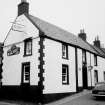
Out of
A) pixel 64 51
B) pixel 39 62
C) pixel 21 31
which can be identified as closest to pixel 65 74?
pixel 64 51

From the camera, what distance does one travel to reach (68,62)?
1962 centimetres

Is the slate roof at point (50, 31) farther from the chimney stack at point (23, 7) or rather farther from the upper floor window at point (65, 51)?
the chimney stack at point (23, 7)

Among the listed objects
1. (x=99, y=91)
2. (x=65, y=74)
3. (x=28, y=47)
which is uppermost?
(x=28, y=47)

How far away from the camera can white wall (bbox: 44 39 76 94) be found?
54.7ft

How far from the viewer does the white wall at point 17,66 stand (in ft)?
55.2

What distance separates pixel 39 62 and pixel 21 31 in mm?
4685

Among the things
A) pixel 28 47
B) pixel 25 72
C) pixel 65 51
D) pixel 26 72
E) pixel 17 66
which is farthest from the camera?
pixel 65 51

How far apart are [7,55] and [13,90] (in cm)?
417

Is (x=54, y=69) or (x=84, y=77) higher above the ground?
(x=54, y=69)

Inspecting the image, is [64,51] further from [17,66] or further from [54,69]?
[17,66]

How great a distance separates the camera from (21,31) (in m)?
19.4

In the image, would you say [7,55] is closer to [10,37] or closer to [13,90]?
[10,37]

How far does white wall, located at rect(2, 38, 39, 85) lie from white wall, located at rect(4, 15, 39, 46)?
2.23ft

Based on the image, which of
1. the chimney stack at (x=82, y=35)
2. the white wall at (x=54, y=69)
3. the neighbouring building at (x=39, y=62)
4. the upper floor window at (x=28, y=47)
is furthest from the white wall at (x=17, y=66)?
the chimney stack at (x=82, y=35)
